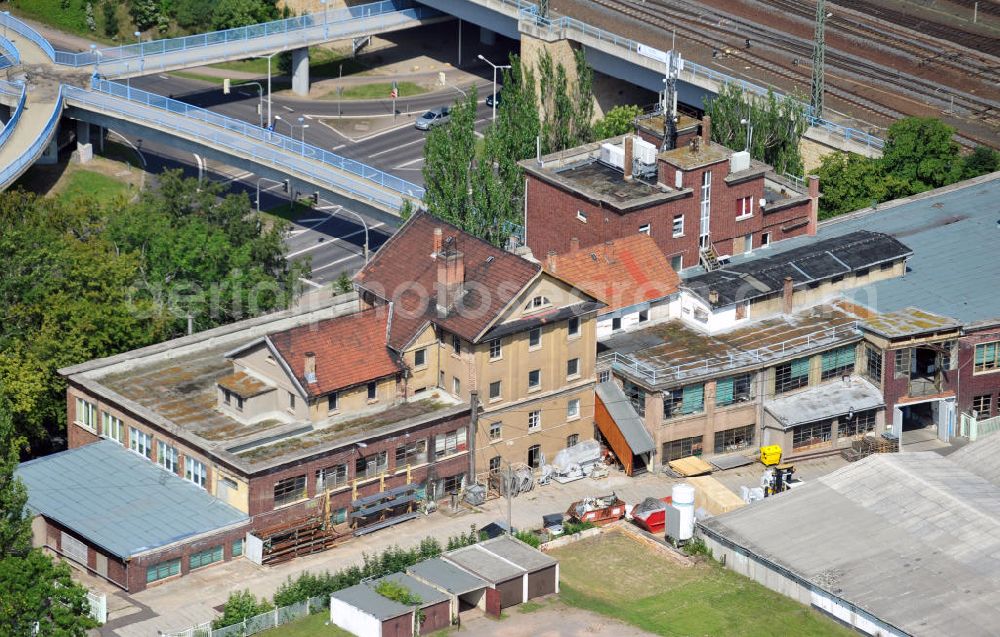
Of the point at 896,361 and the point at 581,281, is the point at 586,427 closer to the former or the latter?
the point at 581,281

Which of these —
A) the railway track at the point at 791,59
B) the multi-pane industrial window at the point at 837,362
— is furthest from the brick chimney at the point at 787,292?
the railway track at the point at 791,59

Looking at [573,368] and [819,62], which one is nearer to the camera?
[573,368]

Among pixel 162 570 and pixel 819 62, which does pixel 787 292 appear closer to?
pixel 819 62

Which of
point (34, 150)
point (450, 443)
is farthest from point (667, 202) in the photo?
point (34, 150)

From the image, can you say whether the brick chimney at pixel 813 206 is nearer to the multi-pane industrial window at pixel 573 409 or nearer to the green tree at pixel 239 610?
the multi-pane industrial window at pixel 573 409

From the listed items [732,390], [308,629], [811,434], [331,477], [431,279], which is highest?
[431,279]

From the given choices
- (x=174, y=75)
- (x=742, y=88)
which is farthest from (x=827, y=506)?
(x=174, y=75)
